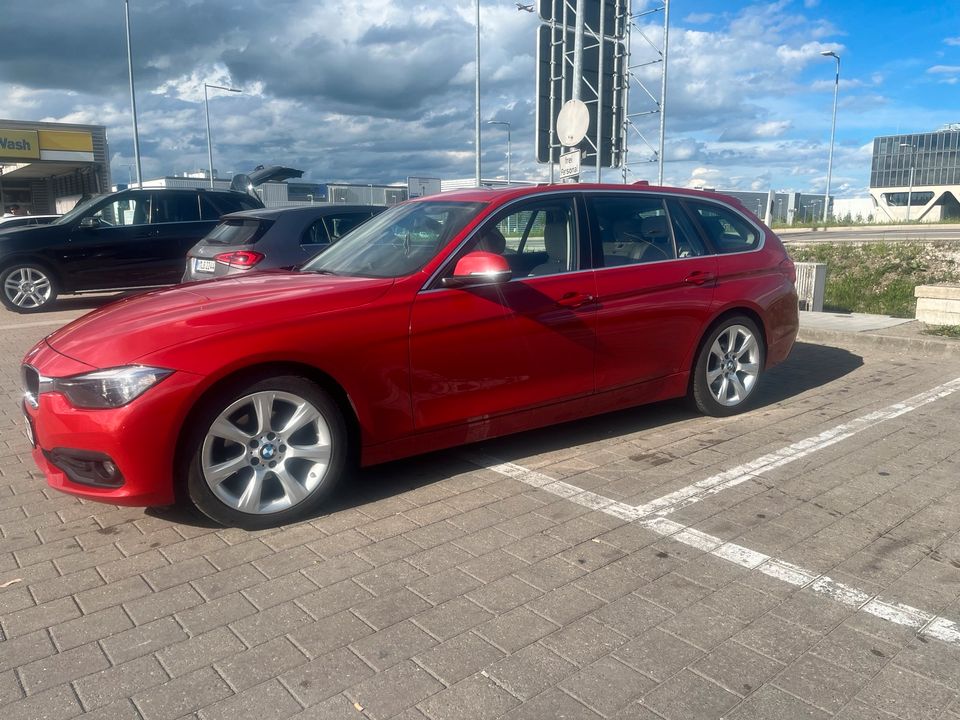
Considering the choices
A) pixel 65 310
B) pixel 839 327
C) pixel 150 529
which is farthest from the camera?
pixel 65 310

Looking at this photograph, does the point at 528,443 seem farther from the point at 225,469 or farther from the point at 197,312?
the point at 197,312

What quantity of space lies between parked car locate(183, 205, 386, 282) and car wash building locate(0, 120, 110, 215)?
100 feet

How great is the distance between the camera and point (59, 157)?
35.1 m

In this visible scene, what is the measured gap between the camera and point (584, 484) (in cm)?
438

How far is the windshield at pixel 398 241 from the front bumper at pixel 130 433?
1.37 metres

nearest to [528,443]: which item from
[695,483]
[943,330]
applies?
[695,483]

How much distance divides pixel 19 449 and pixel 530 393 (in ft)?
11.1

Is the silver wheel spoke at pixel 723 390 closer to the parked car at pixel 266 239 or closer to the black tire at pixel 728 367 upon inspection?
the black tire at pixel 728 367

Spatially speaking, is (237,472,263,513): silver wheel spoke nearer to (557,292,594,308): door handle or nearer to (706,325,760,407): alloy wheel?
(557,292,594,308): door handle

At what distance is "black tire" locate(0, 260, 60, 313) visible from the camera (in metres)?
12.2

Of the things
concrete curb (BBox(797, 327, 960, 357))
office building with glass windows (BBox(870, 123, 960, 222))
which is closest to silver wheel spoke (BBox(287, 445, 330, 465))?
concrete curb (BBox(797, 327, 960, 357))

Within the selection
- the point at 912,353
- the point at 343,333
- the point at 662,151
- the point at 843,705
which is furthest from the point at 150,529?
the point at 662,151

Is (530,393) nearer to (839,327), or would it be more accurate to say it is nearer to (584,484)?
(584,484)

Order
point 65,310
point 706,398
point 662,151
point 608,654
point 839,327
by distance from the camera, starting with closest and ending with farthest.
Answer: point 608,654 → point 706,398 → point 839,327 → point 65,310 → point 662,151
